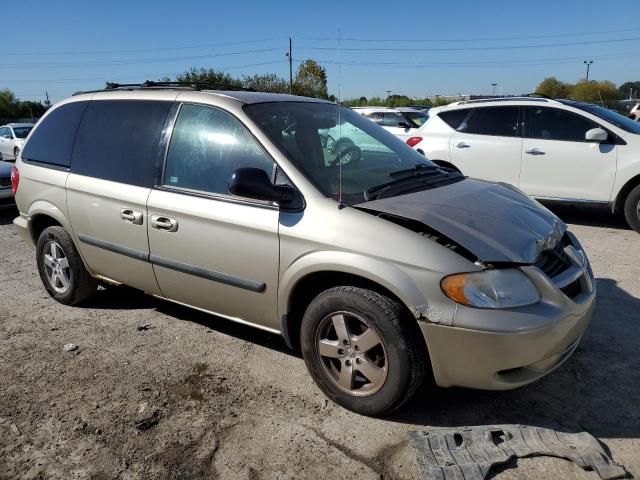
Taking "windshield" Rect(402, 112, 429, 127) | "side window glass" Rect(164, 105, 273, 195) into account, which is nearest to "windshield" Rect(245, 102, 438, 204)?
"side window glass" Rect(164, 105, 273, 195)

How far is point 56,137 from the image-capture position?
4.41m

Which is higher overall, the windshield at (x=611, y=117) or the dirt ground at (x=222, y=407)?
the windshield at (x=611, y=117)

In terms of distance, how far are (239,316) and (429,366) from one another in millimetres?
1281

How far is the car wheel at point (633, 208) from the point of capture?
6617 millimetres

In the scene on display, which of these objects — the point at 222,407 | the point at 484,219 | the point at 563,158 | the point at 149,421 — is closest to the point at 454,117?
the point at 563,158

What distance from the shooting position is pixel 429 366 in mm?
2729

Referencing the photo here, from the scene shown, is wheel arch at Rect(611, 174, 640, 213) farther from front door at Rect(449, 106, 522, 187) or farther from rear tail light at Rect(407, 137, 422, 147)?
rear tail light at Rect(407, 137, 422, 147)

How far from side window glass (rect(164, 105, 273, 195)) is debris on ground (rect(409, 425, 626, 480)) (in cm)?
176

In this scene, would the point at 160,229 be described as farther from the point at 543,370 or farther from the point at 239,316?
the point at 543,370

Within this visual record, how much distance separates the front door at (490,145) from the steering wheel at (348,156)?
4530mm

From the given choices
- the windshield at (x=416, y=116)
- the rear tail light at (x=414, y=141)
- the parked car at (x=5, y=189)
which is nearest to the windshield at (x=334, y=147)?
the rear tail light at (x=414, y=141)

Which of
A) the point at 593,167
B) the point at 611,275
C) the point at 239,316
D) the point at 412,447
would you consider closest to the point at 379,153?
the point at 239,316

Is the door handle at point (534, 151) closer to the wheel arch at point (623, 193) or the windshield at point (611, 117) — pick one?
the windshield at point (611, 117)

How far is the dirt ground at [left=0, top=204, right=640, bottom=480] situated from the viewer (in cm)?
254
